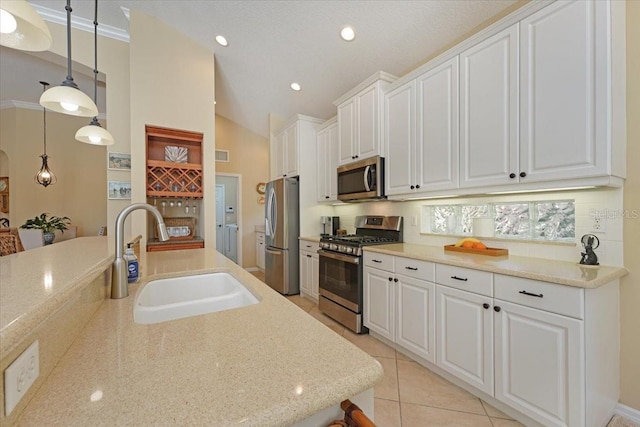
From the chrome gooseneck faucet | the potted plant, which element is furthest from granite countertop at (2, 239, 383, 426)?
the potted plant

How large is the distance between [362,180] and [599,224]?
183 cm

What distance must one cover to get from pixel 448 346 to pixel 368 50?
2796mm

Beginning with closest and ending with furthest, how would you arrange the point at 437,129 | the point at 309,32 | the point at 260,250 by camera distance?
the point at 437,129 < the point at 309,32 < the point at 260,250

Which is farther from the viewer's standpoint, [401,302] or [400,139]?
[400,139]

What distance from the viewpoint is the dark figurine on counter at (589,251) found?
164 cm

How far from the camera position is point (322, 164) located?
157 inches

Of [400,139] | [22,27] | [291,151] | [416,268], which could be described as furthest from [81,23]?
[416,268]

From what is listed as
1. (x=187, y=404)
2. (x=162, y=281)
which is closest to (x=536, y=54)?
(x=187, y=404)

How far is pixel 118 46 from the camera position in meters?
3.43

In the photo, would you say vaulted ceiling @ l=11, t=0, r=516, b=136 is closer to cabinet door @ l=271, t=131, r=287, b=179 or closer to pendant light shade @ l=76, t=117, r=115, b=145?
cabinet door @ l=271, t=131, r=287, b=179

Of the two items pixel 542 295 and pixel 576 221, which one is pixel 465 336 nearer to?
pixel 542 295

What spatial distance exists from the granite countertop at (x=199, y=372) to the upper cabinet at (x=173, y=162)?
2.74 metres

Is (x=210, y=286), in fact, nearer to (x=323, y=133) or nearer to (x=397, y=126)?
(x=397, y=126)

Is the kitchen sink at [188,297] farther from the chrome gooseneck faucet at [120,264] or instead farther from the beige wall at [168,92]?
the beige wall at [168,92]
